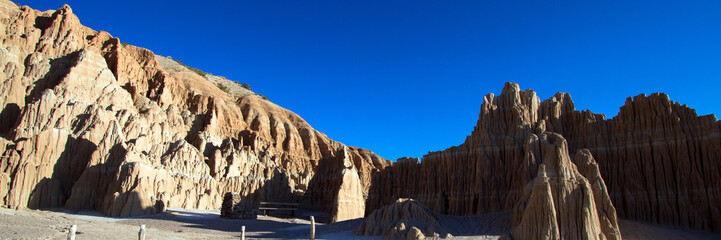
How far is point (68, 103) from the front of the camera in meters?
44.9

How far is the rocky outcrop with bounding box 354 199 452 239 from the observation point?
27.2 metres

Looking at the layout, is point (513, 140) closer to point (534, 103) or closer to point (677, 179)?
point (534, 103)

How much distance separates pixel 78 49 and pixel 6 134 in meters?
16.2

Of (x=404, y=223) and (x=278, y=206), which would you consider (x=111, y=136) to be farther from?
(x=404, y=223)

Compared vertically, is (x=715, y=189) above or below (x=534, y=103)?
below

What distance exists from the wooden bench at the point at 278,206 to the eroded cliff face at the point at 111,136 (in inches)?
73.9

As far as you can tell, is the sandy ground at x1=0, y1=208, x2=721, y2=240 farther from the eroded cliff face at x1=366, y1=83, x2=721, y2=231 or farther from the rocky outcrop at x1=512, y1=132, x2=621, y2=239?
the rocky outcrop at x1=512, y1=132, x2=621, y2=239

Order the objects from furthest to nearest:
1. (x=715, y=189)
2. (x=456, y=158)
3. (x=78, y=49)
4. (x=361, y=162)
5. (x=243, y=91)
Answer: (x=243, y=91) → (x=361, y=162) → (x=78, y=49) → (x=456, y=158) → (x=715, y=189)

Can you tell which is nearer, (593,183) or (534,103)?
(593,183)

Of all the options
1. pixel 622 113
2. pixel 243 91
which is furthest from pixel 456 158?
pixel 243 91

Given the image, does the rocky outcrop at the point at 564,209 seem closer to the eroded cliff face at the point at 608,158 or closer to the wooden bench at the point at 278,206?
the eroded cliff face at the point at 608,158

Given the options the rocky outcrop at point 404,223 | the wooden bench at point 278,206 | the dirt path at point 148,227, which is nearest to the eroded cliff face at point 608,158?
the rocky outcrop at point 404,223

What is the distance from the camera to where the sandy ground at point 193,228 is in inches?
958

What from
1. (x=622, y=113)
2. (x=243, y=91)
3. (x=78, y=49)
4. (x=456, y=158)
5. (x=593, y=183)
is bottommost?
(x=593, y=183)
